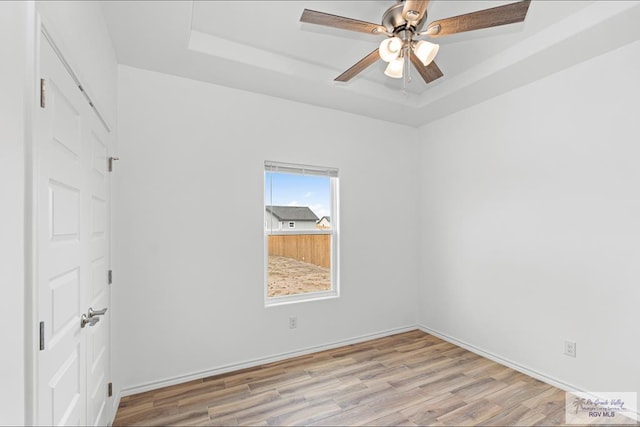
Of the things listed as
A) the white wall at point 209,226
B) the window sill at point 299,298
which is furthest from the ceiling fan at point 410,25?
the window sill at point 299,298

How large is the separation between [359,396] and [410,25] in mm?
2679

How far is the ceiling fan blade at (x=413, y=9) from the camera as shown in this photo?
1.52m

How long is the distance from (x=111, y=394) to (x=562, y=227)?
375 centimetres

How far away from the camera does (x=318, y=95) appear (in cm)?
311

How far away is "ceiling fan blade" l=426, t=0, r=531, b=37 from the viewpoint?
1.50m

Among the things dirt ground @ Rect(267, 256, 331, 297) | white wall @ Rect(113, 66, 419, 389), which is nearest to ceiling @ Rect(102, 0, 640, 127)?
white wall @ Rect(113, 66, 419, 389)

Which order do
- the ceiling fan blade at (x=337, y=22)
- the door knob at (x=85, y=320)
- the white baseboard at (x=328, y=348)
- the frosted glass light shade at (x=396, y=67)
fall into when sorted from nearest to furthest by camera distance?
the door knob at (x=85, y=320)
the ceiling fan blade at (x=337, y=22)
the frosted glass light shade at (x=396, y=67)
the white baseboard at (x=328, y=348)

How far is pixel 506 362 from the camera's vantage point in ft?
9.70

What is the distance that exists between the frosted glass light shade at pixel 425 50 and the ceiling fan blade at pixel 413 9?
8.4 inches

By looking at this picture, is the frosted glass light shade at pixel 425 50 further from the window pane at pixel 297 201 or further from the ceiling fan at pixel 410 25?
the window pane at pixel 297 201

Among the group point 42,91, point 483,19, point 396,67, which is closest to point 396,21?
point 396,67

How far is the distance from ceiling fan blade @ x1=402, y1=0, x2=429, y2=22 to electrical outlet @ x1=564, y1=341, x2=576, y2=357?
277 centimetres

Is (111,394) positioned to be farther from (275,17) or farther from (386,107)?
(386,107)

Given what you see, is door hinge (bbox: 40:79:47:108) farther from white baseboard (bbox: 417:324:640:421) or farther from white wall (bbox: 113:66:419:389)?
white baseboard (bbox: 417:324:640:421)
